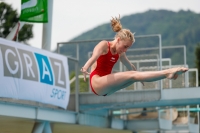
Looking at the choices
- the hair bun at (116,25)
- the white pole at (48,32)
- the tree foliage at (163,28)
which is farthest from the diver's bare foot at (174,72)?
the tree foliage at (163,28)

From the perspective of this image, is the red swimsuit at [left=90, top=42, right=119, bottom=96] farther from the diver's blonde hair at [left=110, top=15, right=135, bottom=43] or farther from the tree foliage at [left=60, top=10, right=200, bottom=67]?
the tree foliage at [left=60, top=10, right=200, bottom=67]

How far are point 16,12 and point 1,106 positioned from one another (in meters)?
28.0

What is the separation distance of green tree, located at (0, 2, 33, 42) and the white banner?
79.1ft

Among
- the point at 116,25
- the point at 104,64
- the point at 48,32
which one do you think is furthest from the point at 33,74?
the point at 116,25

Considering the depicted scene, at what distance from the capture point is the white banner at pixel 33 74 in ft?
60.7

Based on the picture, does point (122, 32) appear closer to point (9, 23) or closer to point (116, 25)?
point (116, 25)

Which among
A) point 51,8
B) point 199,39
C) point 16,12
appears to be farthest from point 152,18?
point 51,8

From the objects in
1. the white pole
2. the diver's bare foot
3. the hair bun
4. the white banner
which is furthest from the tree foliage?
the diver's bare foot

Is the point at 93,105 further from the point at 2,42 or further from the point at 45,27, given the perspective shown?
the point at 2,42

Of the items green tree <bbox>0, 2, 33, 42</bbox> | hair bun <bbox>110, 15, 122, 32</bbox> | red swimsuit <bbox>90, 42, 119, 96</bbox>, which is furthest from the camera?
green tree <bbox>0, 2, 33, 42</bbox>

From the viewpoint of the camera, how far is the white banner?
1852 centimetres

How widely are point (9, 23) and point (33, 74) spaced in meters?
25.7

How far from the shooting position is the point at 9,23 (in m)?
44.6

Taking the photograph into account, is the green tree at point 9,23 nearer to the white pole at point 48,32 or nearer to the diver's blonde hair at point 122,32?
the white pole at point 48,32
